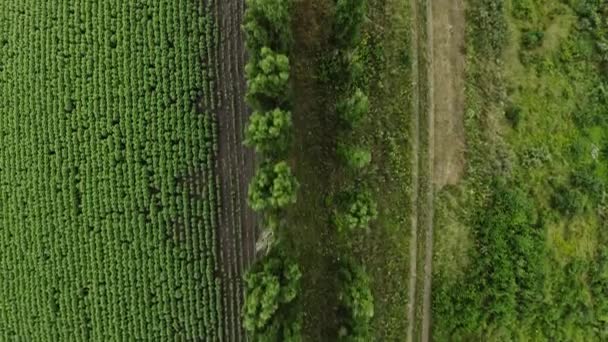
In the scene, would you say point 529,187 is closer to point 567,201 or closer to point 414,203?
point 567,201

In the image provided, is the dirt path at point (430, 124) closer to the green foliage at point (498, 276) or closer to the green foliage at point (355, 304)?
the green foliage at point (498, 276)

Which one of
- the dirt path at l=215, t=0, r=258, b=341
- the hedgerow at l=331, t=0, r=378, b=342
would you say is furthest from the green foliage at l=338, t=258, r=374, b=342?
the dirt path at l=215, t=0, r=258, b=341

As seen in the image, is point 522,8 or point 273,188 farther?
point 522,8

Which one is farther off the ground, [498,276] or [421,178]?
[421,178]

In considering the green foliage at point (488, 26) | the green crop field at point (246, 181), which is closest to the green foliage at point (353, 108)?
the green crop field at point (246, 181)

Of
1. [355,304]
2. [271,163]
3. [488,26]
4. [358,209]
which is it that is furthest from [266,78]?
[488,26]

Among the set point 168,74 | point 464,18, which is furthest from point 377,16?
point 168,74
